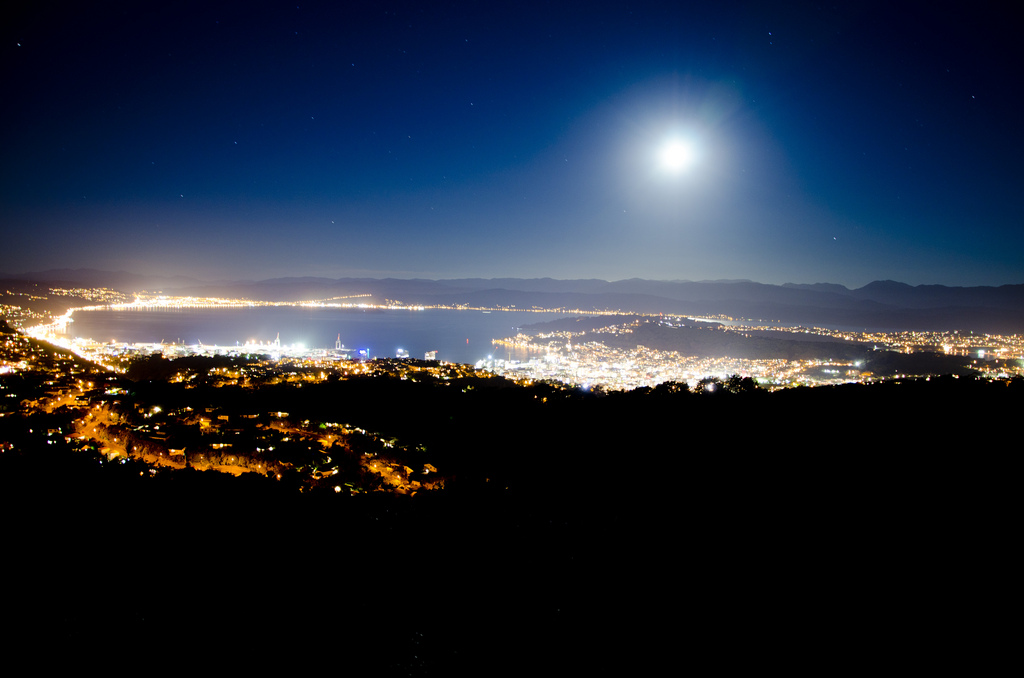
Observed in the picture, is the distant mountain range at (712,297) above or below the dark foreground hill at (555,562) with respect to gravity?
above

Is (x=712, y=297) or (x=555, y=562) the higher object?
(x=712, y=297)

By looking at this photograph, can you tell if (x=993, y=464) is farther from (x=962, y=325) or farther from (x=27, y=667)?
(x=962, y=325)

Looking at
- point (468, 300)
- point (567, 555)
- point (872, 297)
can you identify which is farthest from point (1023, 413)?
point (872, 297)

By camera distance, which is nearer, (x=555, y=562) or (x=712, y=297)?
(x=555, y=562)

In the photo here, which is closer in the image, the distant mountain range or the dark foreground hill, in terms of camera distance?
the dark foreground hill

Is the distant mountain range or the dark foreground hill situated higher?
the distant mountain range
